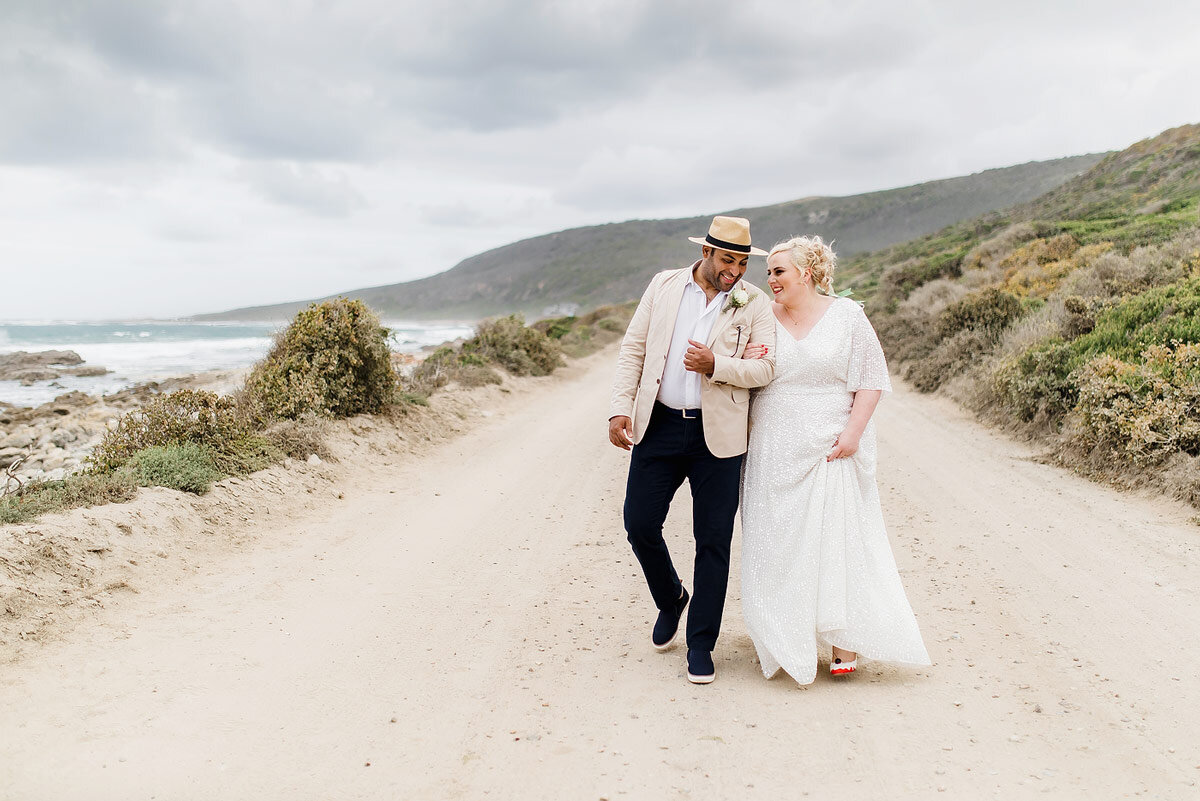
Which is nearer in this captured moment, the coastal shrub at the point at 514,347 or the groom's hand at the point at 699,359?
the groom's hand at the point at 699,359

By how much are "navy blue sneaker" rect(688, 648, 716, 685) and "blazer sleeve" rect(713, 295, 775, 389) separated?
1.30 metres

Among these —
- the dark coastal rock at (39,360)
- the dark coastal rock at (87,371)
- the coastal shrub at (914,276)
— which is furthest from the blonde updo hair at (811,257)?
the dark coastal rock at (39,360)

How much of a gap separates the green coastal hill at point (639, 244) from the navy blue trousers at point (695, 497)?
92524 millimetres

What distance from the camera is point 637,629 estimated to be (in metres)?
4.82

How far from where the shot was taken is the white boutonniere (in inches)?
154

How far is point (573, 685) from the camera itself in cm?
405

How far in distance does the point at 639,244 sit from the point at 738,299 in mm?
138140

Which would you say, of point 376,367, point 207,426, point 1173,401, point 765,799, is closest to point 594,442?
point 376,367

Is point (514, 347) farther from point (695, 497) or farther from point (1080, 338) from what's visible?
point (695, 497)

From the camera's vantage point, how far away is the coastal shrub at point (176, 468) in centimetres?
669

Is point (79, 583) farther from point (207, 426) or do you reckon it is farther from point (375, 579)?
point (207, 426)

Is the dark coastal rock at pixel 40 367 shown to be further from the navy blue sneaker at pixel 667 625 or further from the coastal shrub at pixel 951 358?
the navy blue sneaker at pixel 667 625

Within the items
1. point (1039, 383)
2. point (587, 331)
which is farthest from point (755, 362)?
point (587, 331)

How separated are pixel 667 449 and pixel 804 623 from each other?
1038 millimetres
